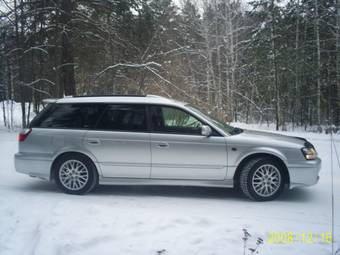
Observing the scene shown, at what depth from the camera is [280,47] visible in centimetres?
1791

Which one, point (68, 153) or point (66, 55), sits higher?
point (66, 55)

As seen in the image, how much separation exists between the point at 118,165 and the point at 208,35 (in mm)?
17861

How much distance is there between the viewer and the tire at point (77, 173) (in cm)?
534

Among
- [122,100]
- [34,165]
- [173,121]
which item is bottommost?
[34,165]

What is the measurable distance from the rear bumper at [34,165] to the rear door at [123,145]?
824mm

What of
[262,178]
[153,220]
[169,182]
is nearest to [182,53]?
[169,182]

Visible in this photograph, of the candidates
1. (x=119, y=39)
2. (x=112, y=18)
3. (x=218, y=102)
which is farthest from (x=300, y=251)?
(x=218, y=102)

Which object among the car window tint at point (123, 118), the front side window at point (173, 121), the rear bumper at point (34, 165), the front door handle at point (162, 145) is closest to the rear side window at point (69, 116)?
the car window tint at point (123, 118)

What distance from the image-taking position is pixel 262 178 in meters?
5.04

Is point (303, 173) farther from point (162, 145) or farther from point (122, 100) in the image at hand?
point (122, 100)

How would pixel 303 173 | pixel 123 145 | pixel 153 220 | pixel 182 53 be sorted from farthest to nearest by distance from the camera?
pixel 182 53
pixel 123 145
pixel 303 173
pixel 153 220

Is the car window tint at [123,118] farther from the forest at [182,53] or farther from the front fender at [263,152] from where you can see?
the forest at [182,53]

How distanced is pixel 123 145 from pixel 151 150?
47 cm

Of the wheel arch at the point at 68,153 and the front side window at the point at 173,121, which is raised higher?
the front side window at the point at 173,121
